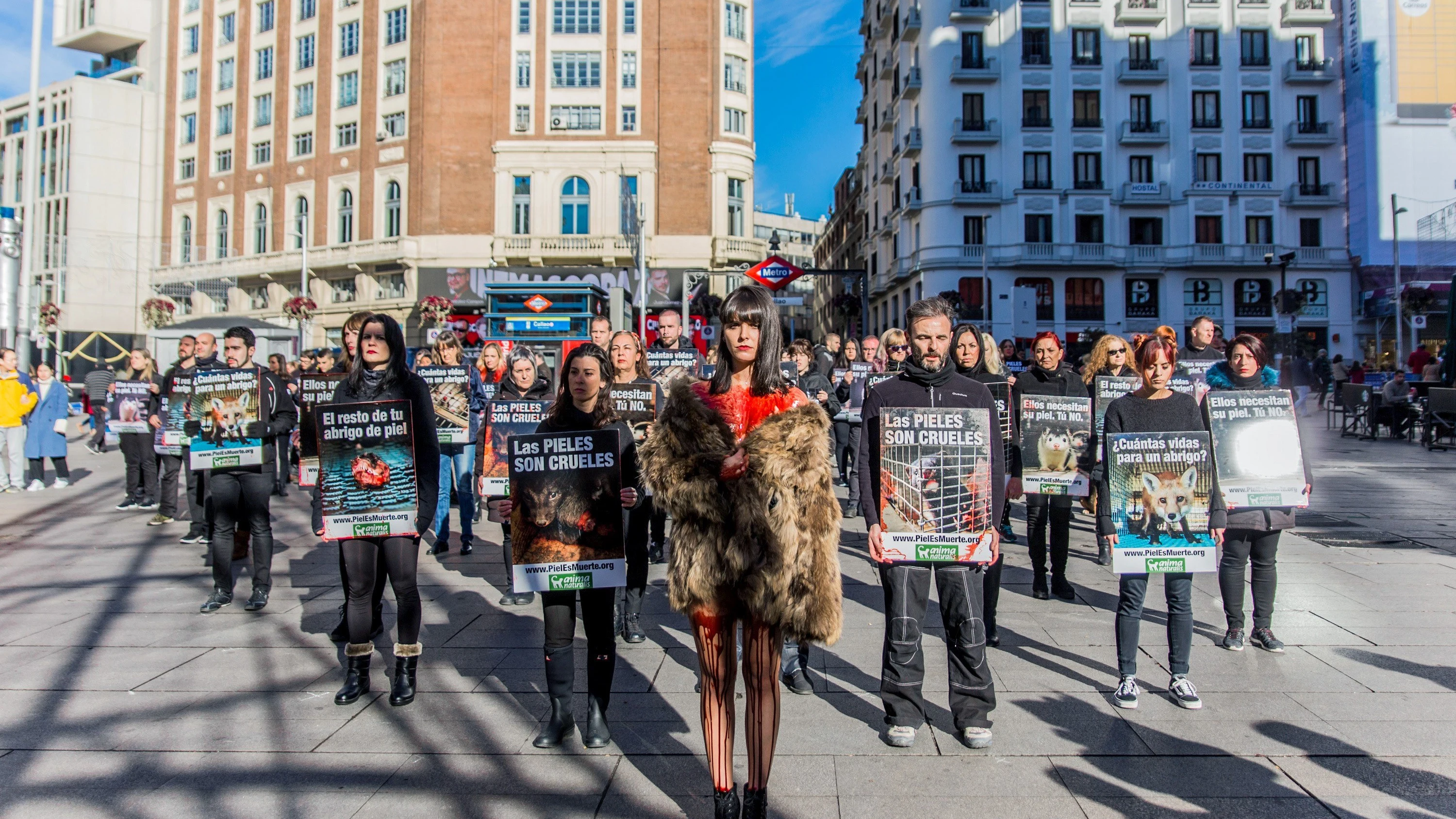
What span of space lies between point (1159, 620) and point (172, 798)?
19.4ft

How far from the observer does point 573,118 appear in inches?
1748

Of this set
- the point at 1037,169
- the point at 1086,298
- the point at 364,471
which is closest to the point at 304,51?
the point at 1037,169

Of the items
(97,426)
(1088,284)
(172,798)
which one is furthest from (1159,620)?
(1088,284)

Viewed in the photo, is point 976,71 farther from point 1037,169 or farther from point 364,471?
point 364,471

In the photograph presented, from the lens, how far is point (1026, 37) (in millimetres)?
47750

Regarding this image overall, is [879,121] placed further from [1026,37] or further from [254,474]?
[254,474]

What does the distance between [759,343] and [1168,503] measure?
9.11ft

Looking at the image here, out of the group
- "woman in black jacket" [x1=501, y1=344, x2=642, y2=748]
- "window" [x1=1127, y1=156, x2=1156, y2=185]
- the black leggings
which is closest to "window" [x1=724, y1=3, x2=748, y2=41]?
"window" [x1=1127, y1=156, x2=1156, y2=185]

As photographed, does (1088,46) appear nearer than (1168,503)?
No

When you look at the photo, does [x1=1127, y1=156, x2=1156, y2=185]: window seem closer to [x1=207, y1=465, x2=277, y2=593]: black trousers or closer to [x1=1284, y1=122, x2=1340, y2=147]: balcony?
[x1=1284, y1=122, x2=1340, y2=147]: balcony

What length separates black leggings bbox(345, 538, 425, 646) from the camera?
447 cm

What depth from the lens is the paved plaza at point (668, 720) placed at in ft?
11.1

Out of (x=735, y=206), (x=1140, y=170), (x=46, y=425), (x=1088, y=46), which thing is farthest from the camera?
(x=1140, y=170)

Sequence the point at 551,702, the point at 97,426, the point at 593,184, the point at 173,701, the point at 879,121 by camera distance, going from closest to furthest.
Result: the point at 551,702
the point at 173,701
the point at 97,426
the point at 593,184
the point at 879,121
